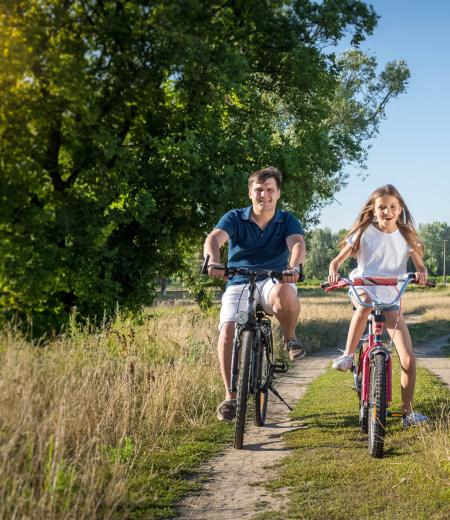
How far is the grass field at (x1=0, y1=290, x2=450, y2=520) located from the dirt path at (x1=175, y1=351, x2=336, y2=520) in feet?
0.50

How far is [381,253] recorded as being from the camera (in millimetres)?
5836

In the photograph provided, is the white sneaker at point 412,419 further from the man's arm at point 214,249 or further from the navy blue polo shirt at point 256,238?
the man's arm at point 214,249

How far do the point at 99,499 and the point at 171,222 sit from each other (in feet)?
38.1

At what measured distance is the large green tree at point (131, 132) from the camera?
11.7m

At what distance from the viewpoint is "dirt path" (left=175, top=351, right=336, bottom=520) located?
158 inches

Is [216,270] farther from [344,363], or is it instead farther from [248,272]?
[344,363]

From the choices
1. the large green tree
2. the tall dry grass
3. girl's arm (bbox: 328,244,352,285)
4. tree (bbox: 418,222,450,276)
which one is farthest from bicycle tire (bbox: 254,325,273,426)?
tree (bbox: 418,222,450,276)

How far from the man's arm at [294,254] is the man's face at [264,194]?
14.4 inches

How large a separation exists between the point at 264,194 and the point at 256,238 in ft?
1.38

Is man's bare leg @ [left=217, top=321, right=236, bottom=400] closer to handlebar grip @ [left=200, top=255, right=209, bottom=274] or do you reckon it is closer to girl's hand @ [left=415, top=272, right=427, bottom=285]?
handlebar grip @ [left=200, top=255, right=209, bottom=274]

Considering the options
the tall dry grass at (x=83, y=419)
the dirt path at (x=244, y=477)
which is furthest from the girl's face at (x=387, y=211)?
the tall dry grass at (x=83, y=419)

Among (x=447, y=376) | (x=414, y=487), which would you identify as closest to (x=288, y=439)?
(x=414, y=487)

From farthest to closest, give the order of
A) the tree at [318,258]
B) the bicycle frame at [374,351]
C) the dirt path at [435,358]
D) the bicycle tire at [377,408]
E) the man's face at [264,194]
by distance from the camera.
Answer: the tree at [318,258] → the dirt path at [435,358] → the man's face at [264,194] → the bicycle frame at [374,351] → the bicycle tire at [377,408]

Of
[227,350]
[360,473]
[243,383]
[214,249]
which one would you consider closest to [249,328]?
[227,350]
